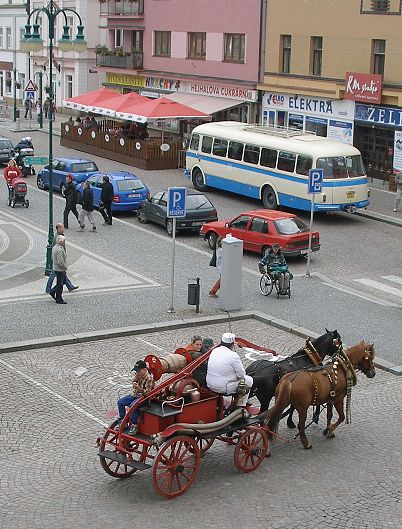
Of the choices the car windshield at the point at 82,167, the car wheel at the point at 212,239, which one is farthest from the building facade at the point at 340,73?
the car wheel at the point at 212,239

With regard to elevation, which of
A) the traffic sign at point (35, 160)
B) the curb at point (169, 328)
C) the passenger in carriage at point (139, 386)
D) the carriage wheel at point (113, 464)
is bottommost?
the curb at point (169, 328)

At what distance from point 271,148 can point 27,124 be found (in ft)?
100

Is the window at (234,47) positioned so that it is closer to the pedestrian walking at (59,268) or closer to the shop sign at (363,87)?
the shop sign at (363,87)

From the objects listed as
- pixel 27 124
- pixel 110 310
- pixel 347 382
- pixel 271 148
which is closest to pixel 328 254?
pixel 271 148

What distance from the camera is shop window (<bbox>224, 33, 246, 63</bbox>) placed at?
46594mm

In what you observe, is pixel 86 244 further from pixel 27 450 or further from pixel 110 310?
pixel 27 450

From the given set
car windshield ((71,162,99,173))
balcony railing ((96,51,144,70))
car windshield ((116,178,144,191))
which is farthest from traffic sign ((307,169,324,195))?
balcony railing ((96,51,144,70))

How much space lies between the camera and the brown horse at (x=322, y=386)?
12.8 metres

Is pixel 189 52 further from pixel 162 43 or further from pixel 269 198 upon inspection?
pixel 269 198

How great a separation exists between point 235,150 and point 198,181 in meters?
2.95

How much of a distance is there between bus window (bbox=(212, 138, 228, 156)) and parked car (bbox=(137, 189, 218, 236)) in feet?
17.5

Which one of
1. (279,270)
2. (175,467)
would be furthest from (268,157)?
(175,467)

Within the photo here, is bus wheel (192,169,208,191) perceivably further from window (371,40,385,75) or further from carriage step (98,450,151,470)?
carriage step (98,450,151,470)

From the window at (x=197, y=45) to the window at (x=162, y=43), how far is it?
2.29 metres
